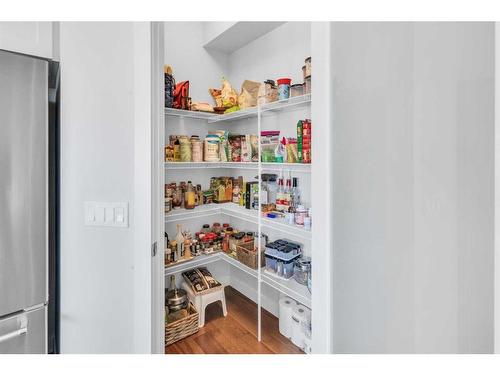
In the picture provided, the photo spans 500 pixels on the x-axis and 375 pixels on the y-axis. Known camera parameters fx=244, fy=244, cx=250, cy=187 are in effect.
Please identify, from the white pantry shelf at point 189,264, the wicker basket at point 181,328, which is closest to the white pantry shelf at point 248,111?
the white pantry shelf at point 189,264

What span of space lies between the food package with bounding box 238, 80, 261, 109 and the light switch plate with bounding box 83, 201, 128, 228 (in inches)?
49.8

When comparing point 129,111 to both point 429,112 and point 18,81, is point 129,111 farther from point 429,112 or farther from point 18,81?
point 429,112

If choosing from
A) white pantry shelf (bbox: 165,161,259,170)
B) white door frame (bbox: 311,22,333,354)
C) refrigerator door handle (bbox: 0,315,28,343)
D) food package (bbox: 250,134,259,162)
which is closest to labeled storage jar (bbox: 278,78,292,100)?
food package (bbox: 250,134,259,162)

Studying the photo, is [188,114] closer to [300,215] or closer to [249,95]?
[249,95]

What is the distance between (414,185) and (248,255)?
4.72 ft

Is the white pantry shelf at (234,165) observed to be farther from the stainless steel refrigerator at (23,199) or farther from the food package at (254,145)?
the stainless steel refrigerator at (23,199)

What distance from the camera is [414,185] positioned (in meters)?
0.55

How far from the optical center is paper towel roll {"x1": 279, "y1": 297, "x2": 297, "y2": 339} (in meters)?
1.67

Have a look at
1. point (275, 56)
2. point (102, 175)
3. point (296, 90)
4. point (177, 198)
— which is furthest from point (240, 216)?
point (275, 56)

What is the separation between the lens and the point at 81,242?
949mm

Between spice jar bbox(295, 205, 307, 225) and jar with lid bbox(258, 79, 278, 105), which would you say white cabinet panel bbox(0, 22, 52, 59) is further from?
spice jar bbox(295, 205, 307, 225)

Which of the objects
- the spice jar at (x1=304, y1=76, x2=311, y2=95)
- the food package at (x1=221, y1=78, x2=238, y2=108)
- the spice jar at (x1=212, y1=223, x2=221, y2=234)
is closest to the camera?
the spice jar at (x1=304, y1=76, x2=311, y2=95)

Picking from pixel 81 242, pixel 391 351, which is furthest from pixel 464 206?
pixel 81 242

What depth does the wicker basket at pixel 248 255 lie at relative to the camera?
71.1 inches
